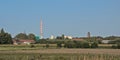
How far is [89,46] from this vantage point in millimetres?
121125

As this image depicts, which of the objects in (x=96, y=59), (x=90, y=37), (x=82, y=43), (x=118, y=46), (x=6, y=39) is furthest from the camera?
(x=90, y=37)

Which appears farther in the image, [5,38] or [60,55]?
[5,38]

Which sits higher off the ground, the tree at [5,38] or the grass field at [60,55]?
the tree at [5,38]

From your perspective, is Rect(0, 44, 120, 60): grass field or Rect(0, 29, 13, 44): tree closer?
Rect(0, 44, 120, 60): grass field

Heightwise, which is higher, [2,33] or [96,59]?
[2,33]

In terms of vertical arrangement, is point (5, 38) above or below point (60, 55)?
above

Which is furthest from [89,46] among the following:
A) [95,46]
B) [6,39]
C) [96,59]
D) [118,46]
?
[96,59]

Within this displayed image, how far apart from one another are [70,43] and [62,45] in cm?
714

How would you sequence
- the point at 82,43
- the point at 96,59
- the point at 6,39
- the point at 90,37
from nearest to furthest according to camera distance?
the point at 96,59 → the point at 82,43 → the point at 6,39 → the point at 90,37

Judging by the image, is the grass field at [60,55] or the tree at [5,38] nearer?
the grass field at [60,55]

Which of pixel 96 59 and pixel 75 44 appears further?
pixel 75 44

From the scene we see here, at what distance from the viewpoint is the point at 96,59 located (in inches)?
1078

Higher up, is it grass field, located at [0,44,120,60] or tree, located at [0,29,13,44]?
tree, located at [0,29,13,44]

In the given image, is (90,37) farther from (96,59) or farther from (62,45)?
(96,59)
